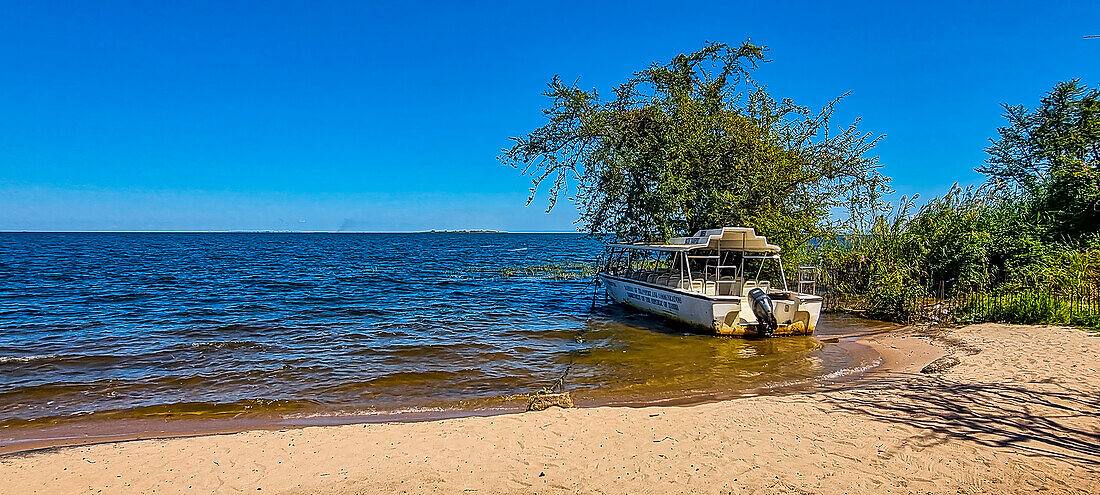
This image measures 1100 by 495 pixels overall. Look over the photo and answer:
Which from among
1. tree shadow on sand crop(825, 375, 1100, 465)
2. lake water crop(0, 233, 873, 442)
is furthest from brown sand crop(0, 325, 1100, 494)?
lake water crop(0, 233, 873, 442)

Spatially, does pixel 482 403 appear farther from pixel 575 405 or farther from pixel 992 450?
pixel 992 450

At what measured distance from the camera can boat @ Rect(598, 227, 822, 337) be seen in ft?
49.9

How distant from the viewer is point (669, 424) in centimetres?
743

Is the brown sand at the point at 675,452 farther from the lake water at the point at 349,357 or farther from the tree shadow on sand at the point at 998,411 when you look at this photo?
the lake water at the point at 349,357

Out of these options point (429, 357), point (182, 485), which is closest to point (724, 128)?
point (429, 357)

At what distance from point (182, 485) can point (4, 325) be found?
55.0 ft

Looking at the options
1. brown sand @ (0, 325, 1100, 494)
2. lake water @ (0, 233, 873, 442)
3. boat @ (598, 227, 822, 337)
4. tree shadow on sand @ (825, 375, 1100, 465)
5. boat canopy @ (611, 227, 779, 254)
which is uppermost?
boat canopy @ (611, 227, 779, 254)

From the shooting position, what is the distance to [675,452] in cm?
634

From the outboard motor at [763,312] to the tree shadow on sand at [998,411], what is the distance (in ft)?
18.8

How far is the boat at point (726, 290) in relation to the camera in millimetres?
15211

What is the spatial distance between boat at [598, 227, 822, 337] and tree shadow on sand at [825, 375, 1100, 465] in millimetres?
5832

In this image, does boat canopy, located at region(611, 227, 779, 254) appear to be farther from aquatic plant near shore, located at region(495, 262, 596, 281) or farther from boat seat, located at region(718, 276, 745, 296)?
aquatic plant near shore, located at region(495, 262, 596, 281)

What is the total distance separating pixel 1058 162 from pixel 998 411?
19624 mm

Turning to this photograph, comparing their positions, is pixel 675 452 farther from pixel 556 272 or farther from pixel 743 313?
pixel 556 272
